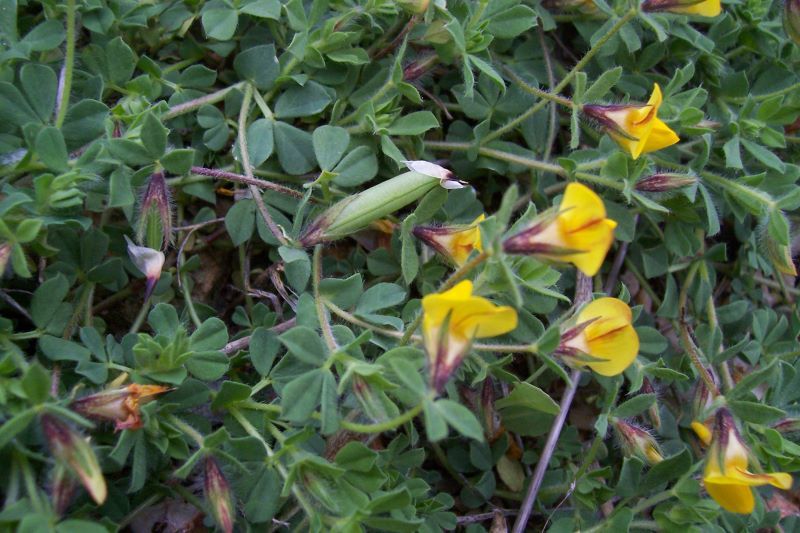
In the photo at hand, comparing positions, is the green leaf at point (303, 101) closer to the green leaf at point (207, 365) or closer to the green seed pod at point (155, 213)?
the green seed pod at point (155, 213)

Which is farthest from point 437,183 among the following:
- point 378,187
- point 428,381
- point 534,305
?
point 428,381

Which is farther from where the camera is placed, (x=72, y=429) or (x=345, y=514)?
(x=345, y=514)

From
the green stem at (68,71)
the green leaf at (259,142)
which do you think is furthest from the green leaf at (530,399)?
the green stem at (68,71)

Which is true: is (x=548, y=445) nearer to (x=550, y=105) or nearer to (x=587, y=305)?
(x=587, y=305)

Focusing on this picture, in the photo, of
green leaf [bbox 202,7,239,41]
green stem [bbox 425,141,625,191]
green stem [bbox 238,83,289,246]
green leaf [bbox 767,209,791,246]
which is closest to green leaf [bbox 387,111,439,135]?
green stem [bbox 425,141,625,191]

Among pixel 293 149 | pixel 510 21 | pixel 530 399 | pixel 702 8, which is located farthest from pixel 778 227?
pixel 293 149

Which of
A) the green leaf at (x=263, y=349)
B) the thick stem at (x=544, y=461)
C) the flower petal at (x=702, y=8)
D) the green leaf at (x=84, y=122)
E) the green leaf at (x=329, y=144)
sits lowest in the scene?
the thick stem at (x=544, y=461)
